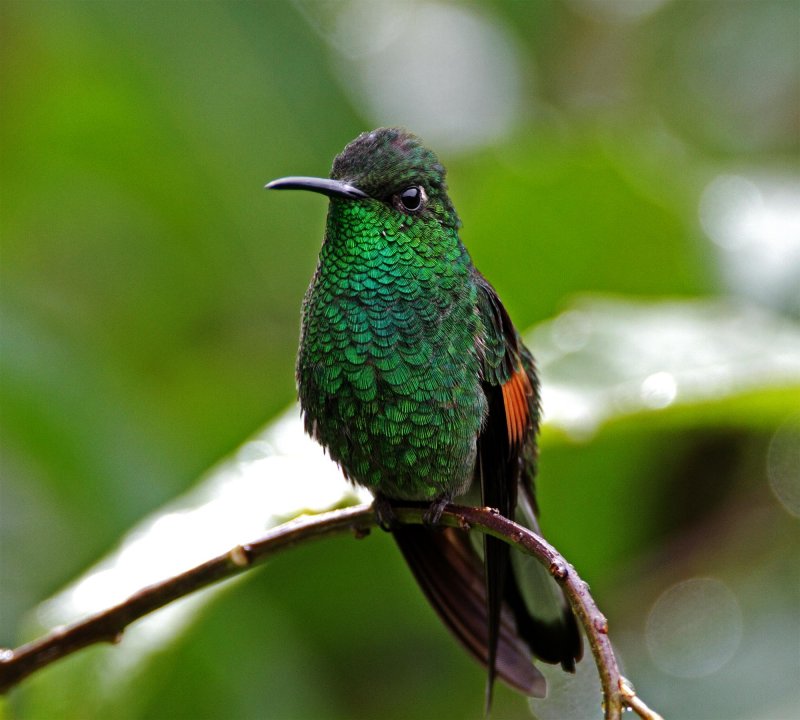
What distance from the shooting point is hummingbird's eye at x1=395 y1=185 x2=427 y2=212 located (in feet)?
6.10

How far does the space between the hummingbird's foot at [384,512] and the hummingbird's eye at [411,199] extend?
47cm

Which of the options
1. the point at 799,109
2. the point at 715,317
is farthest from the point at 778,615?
the point at 799,109

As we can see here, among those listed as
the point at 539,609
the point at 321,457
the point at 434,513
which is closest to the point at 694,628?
the point at 539,609

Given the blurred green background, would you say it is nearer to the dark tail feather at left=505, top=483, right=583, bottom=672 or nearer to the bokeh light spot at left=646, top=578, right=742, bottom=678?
the bokeh light spot at left=646, top=578, right=742, bottom=678

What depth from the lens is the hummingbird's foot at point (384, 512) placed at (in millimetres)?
1676

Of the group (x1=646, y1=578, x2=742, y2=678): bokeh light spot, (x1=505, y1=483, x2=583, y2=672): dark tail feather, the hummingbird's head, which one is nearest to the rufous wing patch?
(x1=505, y1=483, x2=583, y2=672): dark tail feather

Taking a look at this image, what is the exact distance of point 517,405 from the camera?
186 cm

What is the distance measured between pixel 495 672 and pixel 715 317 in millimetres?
1127

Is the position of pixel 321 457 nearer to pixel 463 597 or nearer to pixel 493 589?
pixel 463 597

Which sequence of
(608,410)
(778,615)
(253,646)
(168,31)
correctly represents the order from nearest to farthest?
(608,410) → (253,646) → (778,615) → (168,31)

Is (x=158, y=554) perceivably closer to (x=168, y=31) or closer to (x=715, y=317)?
(x=715, y=317)

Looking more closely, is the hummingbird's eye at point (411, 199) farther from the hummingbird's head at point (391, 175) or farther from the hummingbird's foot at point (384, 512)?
the hummingbird's foot at point (384, 512)

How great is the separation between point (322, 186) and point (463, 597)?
70 centimetres

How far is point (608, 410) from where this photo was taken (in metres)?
2.13
